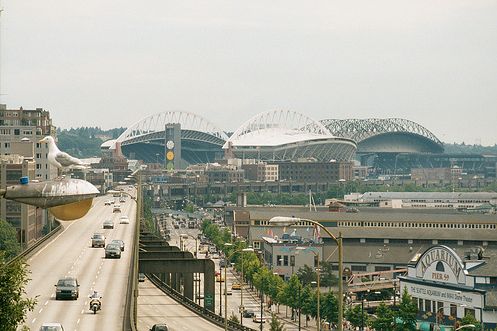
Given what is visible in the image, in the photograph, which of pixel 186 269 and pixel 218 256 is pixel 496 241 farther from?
pixel 186 269

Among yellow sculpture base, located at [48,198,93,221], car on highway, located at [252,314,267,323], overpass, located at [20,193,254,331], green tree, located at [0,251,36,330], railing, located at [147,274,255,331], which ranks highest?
yellow sculpture base, located at [48,198,93,221]

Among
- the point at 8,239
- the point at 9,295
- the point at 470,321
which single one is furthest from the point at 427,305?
the point at 9,295

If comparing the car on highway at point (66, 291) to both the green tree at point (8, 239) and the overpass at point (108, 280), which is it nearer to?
the overpass at point (108, 280)

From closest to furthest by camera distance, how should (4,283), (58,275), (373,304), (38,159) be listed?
(4,283)
(58,275)
(373,304)
(38,159)

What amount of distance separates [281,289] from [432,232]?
138ft

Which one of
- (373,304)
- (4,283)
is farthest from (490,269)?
(4,283)

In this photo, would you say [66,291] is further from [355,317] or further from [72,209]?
[72,209]

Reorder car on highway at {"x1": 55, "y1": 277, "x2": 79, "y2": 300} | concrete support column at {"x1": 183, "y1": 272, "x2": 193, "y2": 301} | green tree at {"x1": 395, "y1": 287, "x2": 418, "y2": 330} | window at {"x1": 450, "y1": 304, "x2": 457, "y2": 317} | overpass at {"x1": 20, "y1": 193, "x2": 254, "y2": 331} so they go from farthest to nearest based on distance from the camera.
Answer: window at {"x1": 450, "y1": 304, "x2": 457, "y2": 317}, concrete support column at {"x1": 183, "y1": 272, "x2": 193, "y2": 301}, green tree at {"x1": 395, "y1": 287, "x2": 418, "y2": 330}, car on highway at {"x1": 55, "y1": 277, "x2": 79, "y2": 300}, overpass at {"x1": 20, "y1": 193, "x2": 254, "y2": 331}

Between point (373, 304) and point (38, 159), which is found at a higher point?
point (38, 159)

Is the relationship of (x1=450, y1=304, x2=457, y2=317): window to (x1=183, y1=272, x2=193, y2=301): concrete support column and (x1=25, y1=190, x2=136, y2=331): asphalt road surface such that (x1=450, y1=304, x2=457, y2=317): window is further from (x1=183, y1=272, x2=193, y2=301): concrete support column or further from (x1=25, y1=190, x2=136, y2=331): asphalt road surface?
(x1=25, y1=190, x2=136, y2=331): asphalt road surface

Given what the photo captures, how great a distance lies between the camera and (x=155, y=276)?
104 m

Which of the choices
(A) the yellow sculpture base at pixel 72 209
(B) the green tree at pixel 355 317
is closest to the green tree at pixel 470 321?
(B) the green tree at pixel 355 317

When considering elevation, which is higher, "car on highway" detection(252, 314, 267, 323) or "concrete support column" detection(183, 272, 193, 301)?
"concrete support column" detection(183, 272, 193, 301)

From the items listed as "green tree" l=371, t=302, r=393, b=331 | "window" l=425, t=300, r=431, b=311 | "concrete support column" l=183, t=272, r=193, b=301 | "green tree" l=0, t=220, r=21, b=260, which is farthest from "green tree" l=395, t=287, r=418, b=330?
"green tree" l=0, t=220, r=21, b=260
